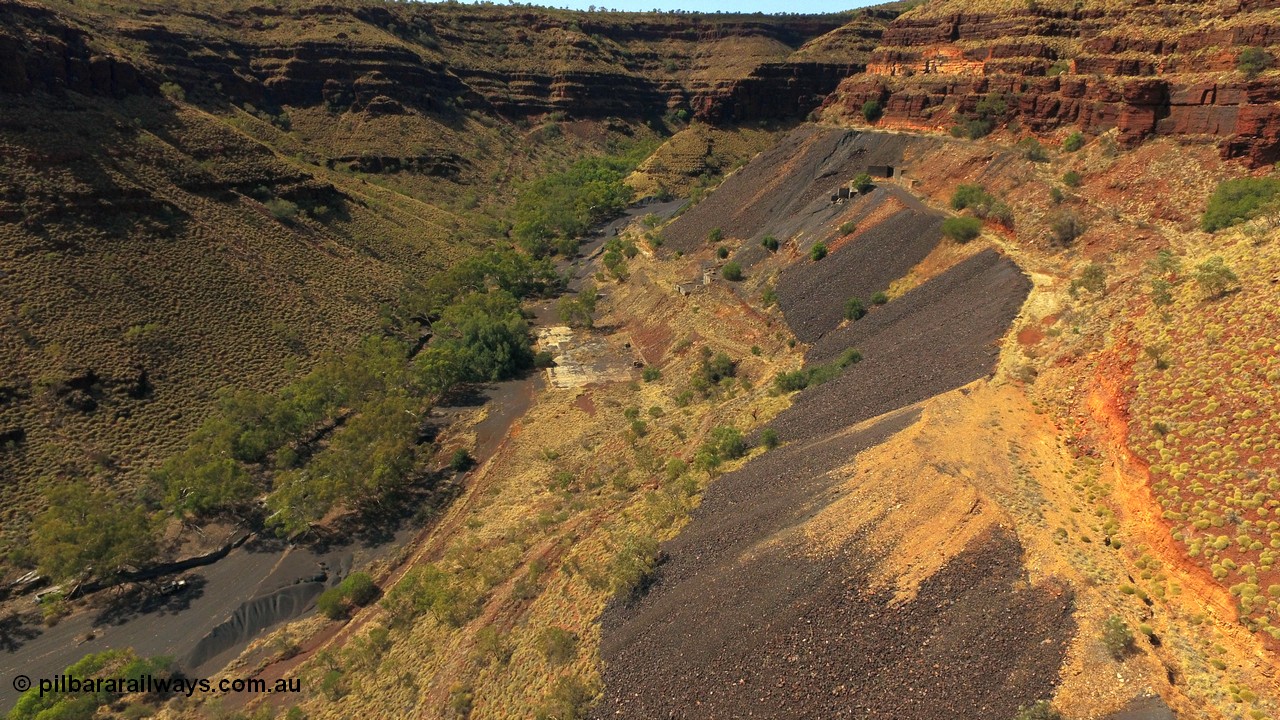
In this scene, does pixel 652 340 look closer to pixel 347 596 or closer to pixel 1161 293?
pixel 347 596

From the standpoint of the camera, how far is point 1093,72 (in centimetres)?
4412

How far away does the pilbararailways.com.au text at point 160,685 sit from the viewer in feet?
79.6

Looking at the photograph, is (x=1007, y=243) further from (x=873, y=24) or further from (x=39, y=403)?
(x=873, y=24)

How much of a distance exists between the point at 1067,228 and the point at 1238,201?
6.57m

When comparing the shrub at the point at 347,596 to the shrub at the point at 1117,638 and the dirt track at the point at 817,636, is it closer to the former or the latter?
the dirt track at the point at 817,636

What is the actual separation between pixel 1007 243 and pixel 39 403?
52.1 m

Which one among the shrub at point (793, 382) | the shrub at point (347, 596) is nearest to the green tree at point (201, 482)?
the shrub at point (347, 596)

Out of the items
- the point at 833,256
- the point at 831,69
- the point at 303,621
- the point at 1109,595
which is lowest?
the point at 303,621

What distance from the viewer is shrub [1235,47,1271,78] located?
3412 centimetres

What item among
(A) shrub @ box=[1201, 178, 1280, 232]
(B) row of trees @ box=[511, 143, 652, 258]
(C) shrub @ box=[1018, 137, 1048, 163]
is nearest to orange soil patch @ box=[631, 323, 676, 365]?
(C) shrub @ box=[1018, 137, 1048, 163]

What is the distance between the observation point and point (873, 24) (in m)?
123

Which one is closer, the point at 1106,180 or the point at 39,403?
the point at 39,403

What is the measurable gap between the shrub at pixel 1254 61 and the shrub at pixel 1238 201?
27.0 feet

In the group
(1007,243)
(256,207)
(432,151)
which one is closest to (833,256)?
(1007,243)
